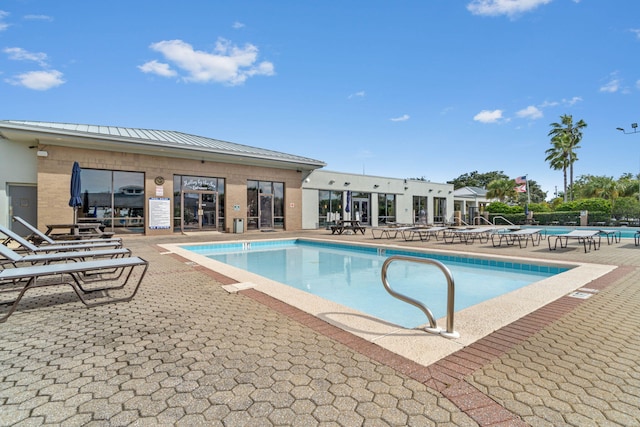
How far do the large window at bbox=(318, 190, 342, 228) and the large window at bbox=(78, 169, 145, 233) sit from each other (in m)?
11.7

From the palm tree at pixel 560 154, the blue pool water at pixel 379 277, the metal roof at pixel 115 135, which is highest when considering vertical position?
the palm tree at pixel 560 154

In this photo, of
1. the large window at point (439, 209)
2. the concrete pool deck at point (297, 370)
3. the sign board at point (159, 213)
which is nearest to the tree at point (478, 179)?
the large window at point (439, 209)

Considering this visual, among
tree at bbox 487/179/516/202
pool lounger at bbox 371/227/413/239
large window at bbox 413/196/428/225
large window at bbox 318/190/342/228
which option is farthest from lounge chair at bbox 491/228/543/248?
tree at bbox 487/179/516/202

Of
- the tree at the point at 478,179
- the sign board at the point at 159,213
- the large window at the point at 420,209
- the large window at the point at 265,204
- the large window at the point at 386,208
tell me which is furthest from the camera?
the tree at the point at 478,179

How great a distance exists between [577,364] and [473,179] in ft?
266

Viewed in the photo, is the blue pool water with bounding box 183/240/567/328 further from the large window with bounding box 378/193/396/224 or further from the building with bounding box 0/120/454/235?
the large window with bounding box 378/193/396/224

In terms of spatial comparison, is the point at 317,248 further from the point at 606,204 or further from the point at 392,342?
the point at 606,204

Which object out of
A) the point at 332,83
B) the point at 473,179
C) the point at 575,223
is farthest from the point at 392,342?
the point at 473,179

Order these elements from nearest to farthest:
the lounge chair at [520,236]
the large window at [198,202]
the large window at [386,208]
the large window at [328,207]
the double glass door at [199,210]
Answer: the lounge chair at [520,236], the large window at [198,202], the double glass door at [199,210], the large window at [328,207], the large window at [386,208]

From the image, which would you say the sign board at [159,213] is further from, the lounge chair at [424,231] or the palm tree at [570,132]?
the palm tree at [570,132]

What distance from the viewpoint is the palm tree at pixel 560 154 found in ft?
115

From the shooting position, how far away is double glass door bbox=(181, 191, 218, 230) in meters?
17.2

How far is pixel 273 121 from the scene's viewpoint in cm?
2081

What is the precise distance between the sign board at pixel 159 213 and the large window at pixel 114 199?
0.48 meters
